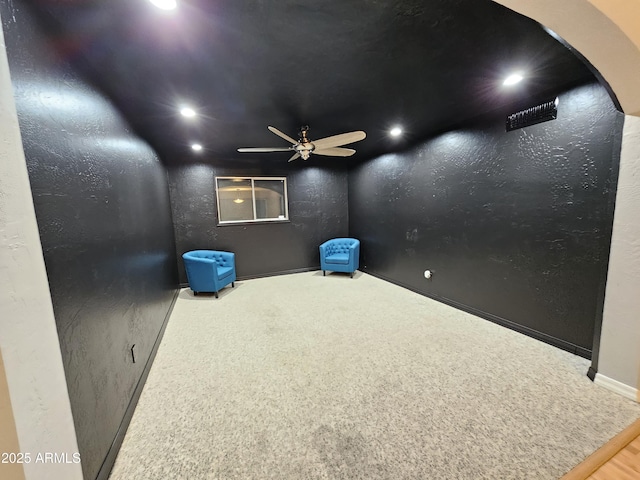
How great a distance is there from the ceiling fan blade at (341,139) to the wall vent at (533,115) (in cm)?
157

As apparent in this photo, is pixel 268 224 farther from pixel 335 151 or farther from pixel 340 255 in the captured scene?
pixel 335 151

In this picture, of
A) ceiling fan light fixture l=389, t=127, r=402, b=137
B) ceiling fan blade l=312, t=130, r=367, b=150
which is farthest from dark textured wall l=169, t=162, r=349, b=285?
ceiling fan blade l=312, t=130, r=367, b=150

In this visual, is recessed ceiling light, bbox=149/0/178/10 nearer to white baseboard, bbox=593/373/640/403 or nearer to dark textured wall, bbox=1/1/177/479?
dark textured wall, bbox=1/1/177/479

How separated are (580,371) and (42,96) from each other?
393cm

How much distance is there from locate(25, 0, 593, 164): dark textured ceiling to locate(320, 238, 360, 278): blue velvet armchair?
2.77 m

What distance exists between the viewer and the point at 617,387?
1735 millimetres

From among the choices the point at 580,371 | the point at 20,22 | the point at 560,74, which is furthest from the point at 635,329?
the point at 20,22

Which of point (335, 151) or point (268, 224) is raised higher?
point (335, 151)

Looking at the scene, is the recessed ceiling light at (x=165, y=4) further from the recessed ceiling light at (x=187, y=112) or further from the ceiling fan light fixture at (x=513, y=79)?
the ceiling fan light fixture at (x=513, y=79)

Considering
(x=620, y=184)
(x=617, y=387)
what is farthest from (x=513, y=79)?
(x=617, y=387)

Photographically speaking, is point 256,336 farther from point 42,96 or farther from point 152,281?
point 42,96

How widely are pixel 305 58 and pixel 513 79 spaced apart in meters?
1.82

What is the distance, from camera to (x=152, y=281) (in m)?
2.54

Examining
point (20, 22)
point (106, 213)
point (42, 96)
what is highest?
point (20, 22)
